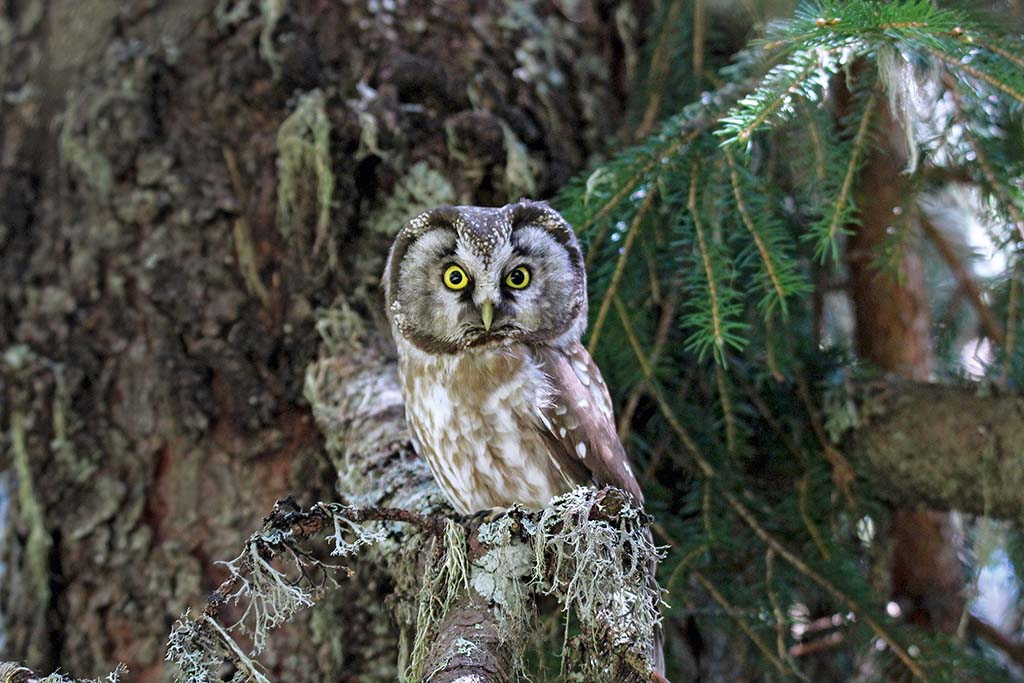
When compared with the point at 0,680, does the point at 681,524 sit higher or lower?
lower

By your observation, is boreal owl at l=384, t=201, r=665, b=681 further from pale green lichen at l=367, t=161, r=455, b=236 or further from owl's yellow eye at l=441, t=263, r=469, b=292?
pale green lichen at l=367, t=161, r=455, b=236

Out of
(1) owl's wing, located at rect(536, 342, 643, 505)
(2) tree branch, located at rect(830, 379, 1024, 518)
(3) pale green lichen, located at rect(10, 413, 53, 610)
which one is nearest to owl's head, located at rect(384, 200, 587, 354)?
(1) owl's wing, located at rect(536, 342, 643, 505)

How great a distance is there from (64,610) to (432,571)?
139 centimetres

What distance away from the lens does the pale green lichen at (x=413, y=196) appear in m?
2.65

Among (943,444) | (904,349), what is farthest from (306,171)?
(904,349)

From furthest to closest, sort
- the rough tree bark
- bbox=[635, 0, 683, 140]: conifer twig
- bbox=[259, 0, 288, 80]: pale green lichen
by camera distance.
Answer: the rough tree bark
bbox=[635, 0, 683, 140]: conifer twig
bbox=[259, 0, 288, 80]: pale green lichen

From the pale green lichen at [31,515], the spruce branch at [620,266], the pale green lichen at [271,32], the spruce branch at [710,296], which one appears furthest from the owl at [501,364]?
the pale green lichen at [31,515]

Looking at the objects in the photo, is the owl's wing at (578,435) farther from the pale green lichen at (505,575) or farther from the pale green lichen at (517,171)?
the pale green lichen at (517,171)

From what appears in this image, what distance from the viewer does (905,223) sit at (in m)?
2.42

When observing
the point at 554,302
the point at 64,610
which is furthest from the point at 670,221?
the point at 64,610

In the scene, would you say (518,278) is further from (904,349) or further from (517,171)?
(904,349)

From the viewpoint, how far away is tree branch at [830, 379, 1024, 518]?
8.16 ft

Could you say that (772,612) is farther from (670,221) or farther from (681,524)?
(670,221)

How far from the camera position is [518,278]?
226 centimetres
